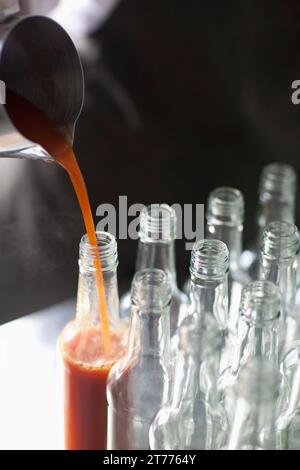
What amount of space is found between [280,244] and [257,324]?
0.14m

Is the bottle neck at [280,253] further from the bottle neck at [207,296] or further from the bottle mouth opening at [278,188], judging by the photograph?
the bottle mouth opening at [278,188]

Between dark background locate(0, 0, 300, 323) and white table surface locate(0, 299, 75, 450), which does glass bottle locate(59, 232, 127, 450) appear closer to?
white table surface locate(0, 299, 75, 450)

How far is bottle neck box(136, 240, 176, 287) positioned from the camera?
32.2 inches

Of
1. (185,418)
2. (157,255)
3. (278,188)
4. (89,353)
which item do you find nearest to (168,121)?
(278,188)

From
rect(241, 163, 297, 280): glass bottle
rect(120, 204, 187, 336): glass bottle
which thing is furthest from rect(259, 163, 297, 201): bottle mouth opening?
rect(120, 204, 187, 336): glass bottle

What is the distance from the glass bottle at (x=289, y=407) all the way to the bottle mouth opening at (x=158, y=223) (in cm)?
17

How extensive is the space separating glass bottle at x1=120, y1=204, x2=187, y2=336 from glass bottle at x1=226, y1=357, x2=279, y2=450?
8.3 inches

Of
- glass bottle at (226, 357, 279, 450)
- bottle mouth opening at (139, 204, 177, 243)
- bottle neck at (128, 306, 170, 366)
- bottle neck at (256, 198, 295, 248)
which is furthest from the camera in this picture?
bottle neck at (256, 198, 295, 248)

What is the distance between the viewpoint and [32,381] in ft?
3.11

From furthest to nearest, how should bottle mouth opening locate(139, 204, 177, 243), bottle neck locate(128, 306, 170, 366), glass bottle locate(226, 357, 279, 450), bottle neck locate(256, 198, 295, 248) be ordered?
bottle neck locate(256, 198, 295, 248)
bottle mouth opening locate(139, 204, 177, 243)
bottle neck locate(128, 306, 170, 366)
glass bottle locate(226, 357, 279, 450)

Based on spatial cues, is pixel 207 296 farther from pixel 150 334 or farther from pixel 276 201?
pixel 276 201

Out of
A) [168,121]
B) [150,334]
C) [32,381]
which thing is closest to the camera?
[150,334]

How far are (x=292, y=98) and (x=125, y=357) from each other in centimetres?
64

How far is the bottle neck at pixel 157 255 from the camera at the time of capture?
818mm
